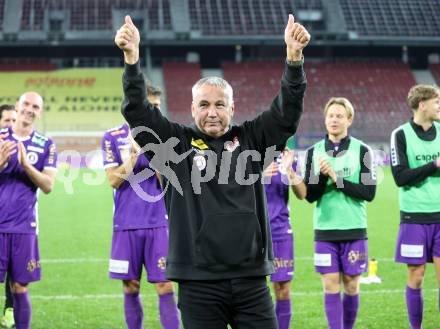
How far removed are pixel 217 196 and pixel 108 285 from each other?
5.64m

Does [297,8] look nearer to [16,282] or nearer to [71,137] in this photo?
[71,137]

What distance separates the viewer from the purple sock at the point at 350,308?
617 cm

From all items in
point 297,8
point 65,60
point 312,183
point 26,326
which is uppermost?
point 297,8

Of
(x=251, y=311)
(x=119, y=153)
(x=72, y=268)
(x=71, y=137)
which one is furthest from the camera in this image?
(x=71, y=137)

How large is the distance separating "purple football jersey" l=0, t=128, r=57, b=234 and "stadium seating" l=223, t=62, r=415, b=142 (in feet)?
98.6

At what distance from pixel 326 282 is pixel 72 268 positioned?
194 inches

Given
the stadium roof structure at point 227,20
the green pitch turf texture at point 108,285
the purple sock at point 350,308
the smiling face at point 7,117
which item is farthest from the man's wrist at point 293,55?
the stadium roof structure at point 227,20

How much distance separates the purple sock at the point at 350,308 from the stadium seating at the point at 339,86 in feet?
98.7

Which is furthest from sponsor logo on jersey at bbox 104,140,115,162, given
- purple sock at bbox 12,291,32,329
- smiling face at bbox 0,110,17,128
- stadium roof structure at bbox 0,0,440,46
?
stadium roof structure at bbox 0,0,440,46

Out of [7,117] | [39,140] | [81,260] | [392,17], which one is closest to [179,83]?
[392,17]

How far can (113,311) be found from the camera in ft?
24.6

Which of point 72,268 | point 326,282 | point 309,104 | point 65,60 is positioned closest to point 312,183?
point 326,282

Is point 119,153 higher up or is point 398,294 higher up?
point 119,153

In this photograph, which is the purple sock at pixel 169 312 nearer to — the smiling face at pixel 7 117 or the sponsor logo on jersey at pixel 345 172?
the sponsor logo on jersey at pixel 345 172
